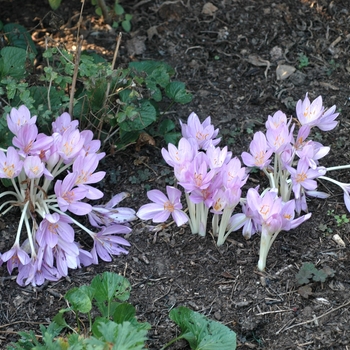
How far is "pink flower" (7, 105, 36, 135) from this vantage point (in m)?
2.94

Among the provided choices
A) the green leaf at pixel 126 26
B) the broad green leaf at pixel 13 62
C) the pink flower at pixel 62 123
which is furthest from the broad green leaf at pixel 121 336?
the green leaf at pixel 126 26

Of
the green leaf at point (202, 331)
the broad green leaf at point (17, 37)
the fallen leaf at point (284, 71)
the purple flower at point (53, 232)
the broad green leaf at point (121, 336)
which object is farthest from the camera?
the fallen leaf at point (284, 71)

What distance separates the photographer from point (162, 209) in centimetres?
291

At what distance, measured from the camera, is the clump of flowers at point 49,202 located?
280 cm

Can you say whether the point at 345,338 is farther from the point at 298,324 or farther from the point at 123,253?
the point at 123,253

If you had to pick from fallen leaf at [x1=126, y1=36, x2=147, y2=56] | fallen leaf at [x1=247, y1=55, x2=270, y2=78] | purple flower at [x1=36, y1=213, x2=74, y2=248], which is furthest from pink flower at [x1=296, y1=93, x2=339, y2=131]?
fallen leaf at [x1=126, y1=36, x2=147, y2=56]

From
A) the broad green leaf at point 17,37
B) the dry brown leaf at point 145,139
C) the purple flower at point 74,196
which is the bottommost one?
the dry brown leaf at point 145,139

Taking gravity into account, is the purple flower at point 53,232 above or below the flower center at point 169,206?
below

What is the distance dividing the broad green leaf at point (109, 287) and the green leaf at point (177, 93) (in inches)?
46.4

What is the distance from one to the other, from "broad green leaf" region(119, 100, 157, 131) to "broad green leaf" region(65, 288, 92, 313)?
99 centimetres

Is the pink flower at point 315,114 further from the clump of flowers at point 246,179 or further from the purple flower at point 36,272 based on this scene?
the purple flower at point 36,272

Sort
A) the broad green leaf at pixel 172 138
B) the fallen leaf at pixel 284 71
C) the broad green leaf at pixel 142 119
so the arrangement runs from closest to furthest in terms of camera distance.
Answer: the broad green leaf at pixel 142 119
the broad green leaf at pixel 172 138
the fallen leaf at pixel 284 71

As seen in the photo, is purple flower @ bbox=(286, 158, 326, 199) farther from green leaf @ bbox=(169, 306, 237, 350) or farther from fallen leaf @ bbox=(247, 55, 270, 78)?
fallen leaf @ bbox=(247, 55, 270, 78)

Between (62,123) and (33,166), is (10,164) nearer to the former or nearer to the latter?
(33,166)
